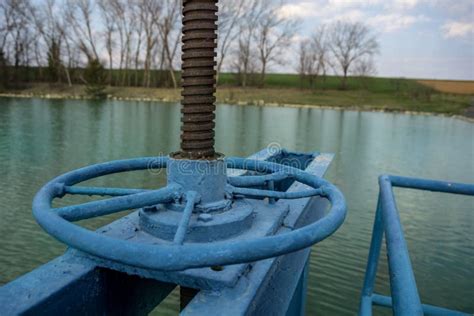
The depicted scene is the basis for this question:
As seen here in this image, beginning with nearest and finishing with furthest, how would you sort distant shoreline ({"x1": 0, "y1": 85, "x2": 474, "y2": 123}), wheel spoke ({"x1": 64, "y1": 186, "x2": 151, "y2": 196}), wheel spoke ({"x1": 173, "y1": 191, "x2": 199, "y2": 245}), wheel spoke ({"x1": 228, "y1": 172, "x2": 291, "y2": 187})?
wheel spoke ({"x1": 173, "y1": 191, "x2": 199, "y2": 245}), wheel spoke ({"x1": 64, "y1": 186, "x2": 151, "y2": 196}), wheel spoke ({"x1": 228, "y1": 172, "x2": 291, "y2": 187}), distant shoreline ({"x1": 0, "y1": 85, "x2": 474, "y2": 123})

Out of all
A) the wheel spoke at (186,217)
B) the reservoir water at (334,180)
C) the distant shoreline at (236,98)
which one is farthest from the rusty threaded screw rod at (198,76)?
the distant shoreline at (236,98)

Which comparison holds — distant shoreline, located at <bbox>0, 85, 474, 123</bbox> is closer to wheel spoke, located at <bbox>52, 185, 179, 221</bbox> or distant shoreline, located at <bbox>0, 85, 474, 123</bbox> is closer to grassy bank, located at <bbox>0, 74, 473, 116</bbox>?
grassy bank, located at <bbox>0, 74, 473, 116</bbox>

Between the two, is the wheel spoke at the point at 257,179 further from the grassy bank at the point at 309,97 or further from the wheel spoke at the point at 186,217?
the grassy bank at the point at 309,97

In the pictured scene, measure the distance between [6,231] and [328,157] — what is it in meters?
3.77

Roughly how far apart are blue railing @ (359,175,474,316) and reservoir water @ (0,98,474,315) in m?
1.60

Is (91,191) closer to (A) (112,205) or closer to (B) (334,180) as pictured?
(A) (112,205)

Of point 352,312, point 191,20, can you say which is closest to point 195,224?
point 191,20

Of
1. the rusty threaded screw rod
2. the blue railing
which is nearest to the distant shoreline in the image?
the blue railing

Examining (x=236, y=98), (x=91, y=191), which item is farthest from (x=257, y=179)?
(x=236, y=98)

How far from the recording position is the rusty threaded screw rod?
61.1 inches

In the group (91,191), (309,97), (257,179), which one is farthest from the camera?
(309,97)

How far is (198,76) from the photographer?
159 cm

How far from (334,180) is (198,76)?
6793 millimetres

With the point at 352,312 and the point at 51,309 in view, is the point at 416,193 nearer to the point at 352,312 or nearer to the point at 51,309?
the point at 352,312
